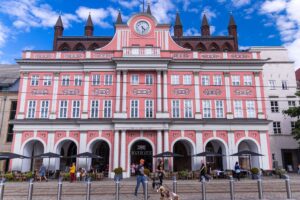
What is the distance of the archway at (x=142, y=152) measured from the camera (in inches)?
1235

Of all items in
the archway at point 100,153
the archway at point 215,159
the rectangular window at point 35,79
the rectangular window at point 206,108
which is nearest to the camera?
the rectangular window at point 206,108

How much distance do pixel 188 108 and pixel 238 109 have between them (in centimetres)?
650

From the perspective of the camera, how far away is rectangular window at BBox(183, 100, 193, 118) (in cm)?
3148

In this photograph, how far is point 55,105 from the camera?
3166 cm

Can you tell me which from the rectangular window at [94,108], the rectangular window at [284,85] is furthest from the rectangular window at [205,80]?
the rectangular window at [284,85]

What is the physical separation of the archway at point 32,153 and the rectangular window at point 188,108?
1926 centimetres

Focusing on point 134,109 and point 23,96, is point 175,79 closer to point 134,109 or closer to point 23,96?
point 134,109

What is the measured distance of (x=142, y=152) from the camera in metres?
31.5

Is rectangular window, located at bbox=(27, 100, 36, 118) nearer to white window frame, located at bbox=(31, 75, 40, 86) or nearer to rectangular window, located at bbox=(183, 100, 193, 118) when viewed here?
white window frame, located at bbox=(31, 75, 40, 86)

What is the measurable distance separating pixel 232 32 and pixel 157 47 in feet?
62.3

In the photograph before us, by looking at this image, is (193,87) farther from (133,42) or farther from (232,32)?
(232,32)

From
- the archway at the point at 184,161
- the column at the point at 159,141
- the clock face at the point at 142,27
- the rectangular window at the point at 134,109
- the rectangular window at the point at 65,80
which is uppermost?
the clock face at the point at 142,27

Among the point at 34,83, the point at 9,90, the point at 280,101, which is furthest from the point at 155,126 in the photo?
the point at 9,90

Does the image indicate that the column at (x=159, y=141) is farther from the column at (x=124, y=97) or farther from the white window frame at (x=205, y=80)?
the white window frame at (x=205, y=80)
